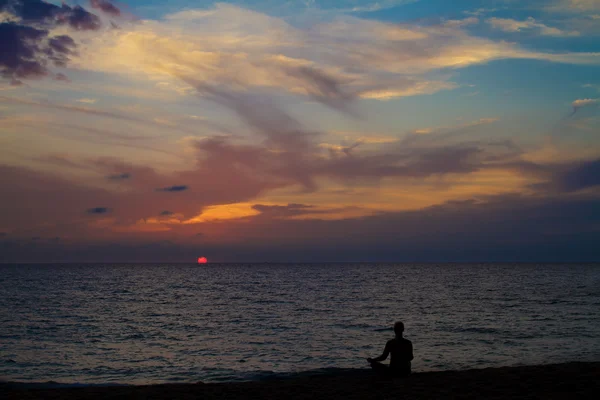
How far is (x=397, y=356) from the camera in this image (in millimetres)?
15773

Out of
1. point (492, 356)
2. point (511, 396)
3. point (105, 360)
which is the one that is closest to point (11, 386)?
point (105, 360)

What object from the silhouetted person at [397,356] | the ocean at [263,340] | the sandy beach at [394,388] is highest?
the silhouetted person at [397,356]

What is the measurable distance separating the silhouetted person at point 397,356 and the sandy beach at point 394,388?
1.11 ft

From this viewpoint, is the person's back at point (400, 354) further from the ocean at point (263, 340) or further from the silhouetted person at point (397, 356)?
the ocean at point (263, 340)

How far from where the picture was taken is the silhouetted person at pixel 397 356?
51.2 ft

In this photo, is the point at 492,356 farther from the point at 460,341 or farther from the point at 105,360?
the point at 105,360

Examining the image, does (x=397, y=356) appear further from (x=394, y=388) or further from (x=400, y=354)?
(x=394, y=388)

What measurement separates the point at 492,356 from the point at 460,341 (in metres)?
4.50

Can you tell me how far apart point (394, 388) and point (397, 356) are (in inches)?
50.8

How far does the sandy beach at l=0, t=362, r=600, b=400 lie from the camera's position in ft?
45.1

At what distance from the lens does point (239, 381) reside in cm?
1828

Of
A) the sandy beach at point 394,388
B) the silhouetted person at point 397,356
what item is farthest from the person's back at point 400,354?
the sandy beach at point 394,388

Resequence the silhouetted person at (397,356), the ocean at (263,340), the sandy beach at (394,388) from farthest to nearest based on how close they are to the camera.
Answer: the ocean at (263,340) < the silhouetted person at (397,356) < the sandy beach at (394,388)

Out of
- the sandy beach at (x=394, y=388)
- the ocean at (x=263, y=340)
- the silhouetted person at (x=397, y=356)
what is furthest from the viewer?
the ocean at (x=263, y=340)
